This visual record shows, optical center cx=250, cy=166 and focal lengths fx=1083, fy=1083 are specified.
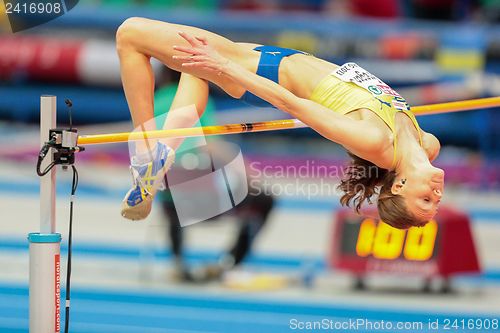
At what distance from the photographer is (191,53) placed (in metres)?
4.35

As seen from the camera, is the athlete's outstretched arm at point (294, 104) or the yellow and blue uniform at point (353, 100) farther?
the yellow and blue uniform at point (353, 100)

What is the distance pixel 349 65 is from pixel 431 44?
5.68 metres

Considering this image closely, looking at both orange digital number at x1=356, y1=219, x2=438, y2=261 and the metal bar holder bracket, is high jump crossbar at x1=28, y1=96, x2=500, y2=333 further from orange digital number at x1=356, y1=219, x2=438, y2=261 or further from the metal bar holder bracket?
orange digital number at x1=356, y1=219, x2=438, y2=261

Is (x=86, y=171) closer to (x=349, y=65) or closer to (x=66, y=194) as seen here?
(x=66, y=194)

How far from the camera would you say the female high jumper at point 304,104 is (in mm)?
4305

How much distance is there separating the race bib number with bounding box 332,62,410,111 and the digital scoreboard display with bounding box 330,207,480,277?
2007 mm

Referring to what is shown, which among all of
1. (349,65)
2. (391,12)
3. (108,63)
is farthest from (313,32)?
(349,65)

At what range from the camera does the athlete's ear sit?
445cm

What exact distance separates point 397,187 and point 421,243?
2163 millimetres

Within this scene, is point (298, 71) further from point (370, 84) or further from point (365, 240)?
point (365, 240)

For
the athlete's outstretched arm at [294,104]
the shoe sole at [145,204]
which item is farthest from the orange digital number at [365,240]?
the athlete's outstretched arm at [294,104]

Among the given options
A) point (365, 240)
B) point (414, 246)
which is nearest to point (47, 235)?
point (365, 240)

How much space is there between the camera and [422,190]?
14.5 ft

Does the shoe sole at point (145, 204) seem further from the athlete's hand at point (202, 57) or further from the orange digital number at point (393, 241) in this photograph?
the orange digital number at point (393, 241)
